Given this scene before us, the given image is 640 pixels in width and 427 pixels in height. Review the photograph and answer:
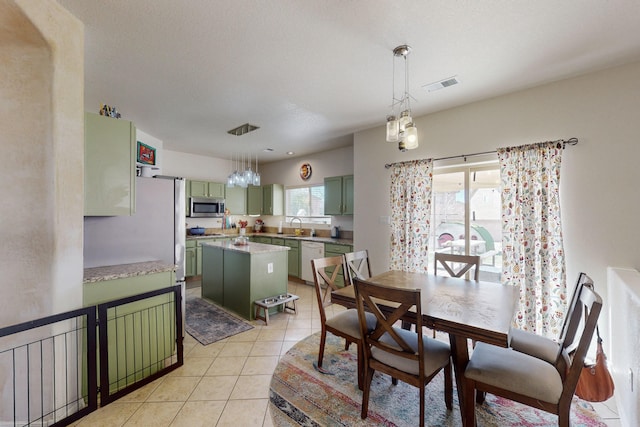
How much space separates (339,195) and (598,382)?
3.91 meters

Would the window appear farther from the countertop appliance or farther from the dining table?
the dining table

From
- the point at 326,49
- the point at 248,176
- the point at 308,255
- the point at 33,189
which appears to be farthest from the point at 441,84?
the point at 308,255

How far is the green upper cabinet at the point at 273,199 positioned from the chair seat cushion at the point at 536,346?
17.2 ft

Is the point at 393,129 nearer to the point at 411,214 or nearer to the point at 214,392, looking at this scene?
the point at 411,214

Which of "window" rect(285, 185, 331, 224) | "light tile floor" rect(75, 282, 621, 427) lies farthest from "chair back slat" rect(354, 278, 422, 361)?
"window" rect(285, 185, 331, 224)

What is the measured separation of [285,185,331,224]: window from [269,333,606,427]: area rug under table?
3.79 metres

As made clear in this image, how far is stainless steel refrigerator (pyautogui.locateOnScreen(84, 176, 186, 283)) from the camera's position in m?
2.30

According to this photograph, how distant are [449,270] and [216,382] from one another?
247cm

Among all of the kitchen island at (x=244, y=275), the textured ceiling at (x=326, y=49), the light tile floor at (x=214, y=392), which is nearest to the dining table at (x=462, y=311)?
the light tile floor at (x=214, y=392)

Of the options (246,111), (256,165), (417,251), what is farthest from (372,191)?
(256,165)

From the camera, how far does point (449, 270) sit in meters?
2.81

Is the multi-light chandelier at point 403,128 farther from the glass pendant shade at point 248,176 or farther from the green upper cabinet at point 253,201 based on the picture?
the green upper cabinet at point 253,201

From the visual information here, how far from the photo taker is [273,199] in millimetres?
6375

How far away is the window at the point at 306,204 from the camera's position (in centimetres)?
595
